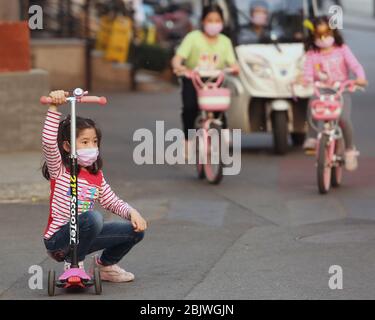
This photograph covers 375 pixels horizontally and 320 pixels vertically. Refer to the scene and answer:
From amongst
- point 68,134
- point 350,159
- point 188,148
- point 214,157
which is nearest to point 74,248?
point 68,134

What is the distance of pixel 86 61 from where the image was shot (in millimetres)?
24828

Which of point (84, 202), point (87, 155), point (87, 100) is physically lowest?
point (84, 202)

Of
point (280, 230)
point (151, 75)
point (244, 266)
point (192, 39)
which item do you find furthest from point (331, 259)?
point (151, 75)

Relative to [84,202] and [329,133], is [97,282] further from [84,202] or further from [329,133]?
[329,133]

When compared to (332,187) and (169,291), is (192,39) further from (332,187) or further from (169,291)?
(169,291)

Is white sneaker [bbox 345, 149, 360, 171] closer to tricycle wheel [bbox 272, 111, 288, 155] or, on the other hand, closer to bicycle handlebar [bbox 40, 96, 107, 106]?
tricycle wheel [bbox 272, 111, 288, 155]

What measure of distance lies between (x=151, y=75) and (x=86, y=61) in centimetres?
320

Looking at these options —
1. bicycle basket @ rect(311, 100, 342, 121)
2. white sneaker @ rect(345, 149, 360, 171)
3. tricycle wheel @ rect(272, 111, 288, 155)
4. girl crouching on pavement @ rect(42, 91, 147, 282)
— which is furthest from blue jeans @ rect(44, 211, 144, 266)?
tricycle wheel @ rect(272, 111, 288, 155)

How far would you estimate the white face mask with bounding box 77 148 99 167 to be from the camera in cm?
812

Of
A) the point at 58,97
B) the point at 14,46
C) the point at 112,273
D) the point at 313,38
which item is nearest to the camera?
the point at 58,97

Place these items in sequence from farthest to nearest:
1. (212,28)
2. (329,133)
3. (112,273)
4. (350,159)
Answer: (212,28), (350,159), (329,133), (112,273)

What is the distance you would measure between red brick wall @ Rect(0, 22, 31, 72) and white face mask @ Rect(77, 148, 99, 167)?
6.40 meters

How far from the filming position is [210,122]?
13.4m

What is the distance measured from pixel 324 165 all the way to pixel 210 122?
1.41 m
